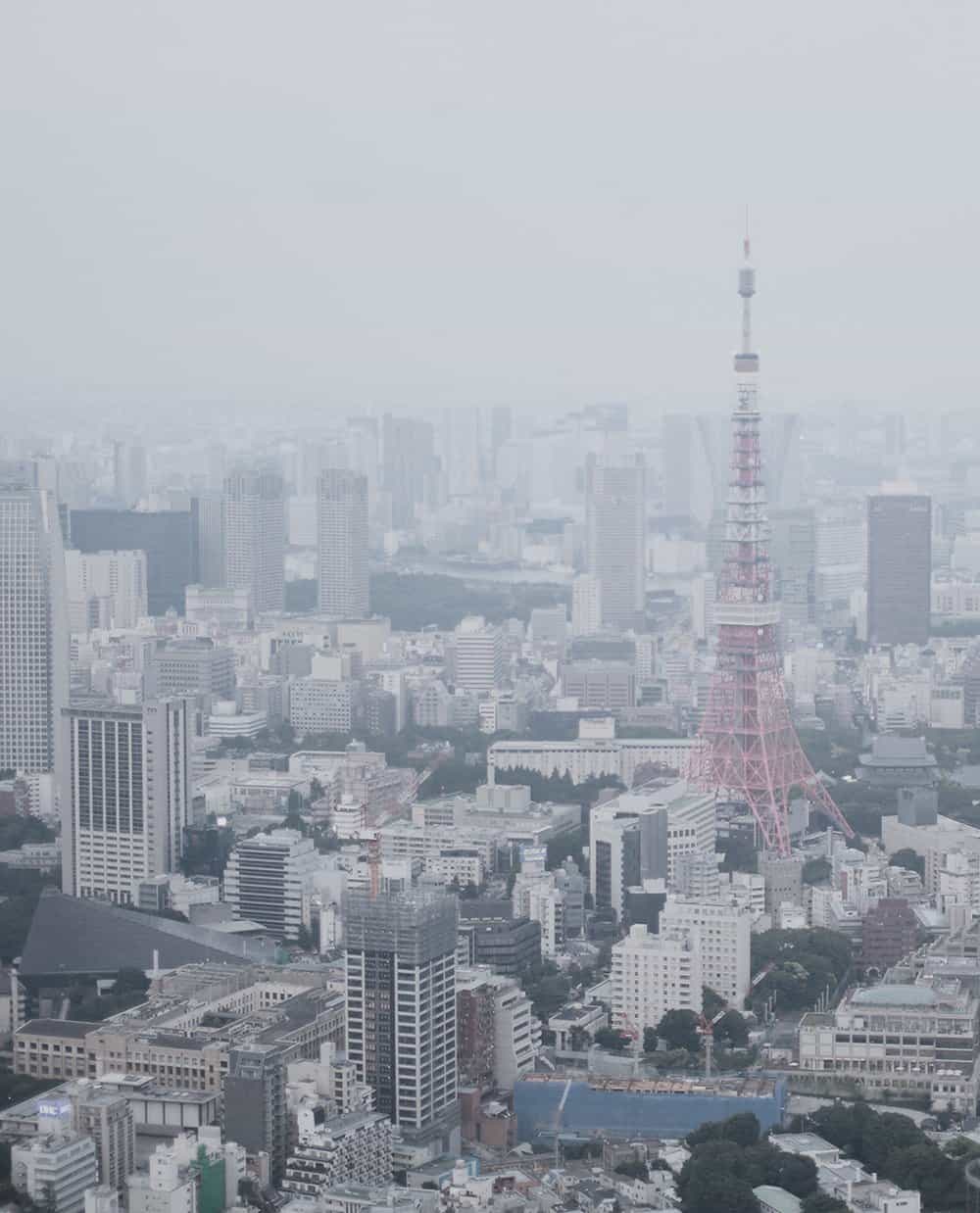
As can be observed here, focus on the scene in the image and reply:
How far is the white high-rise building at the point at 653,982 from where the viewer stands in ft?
34.4

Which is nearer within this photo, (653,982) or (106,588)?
(653,982)

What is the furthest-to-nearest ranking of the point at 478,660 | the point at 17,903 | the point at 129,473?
the point at 129,473 → the point at 478,660 → the point at 17,903

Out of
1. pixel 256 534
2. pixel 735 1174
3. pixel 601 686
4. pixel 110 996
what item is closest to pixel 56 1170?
pixel 735 1174

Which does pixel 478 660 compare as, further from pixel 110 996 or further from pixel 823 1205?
pixel 823 1205

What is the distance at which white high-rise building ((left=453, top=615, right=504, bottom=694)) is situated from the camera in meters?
19.4

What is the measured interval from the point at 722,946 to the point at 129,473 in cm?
1174

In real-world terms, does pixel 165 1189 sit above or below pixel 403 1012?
below

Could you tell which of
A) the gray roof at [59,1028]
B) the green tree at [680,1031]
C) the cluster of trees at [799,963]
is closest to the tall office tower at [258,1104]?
the gray roof at [59,1028]

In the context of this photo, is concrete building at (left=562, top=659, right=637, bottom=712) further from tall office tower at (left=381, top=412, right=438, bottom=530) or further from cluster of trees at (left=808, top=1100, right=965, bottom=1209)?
cluster of trees at (left=808, top=1100, right=965, bottom=1209)

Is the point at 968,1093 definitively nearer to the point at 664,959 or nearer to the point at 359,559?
the point at 664,959

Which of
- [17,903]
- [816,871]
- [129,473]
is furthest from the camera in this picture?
[129,473]

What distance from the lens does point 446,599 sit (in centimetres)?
2395

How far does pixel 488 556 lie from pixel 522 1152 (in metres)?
17.4

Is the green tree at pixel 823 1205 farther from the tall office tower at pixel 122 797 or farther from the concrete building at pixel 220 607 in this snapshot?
the concrete building at pixel 220 607
